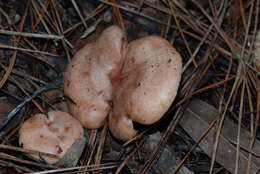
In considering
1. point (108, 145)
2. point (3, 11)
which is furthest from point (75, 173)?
point (3, 11)

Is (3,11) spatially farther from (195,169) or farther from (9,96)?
(195,169)

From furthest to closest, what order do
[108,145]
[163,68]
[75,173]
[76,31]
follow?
[76,31], [108,145], [75,173], [163,68]

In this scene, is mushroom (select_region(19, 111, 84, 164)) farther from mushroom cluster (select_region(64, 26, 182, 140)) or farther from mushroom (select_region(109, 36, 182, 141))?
mushroom (select_region(109, 36, 182, 141))

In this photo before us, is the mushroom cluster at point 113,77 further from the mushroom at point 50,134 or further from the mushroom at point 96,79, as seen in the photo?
the mushroom at point 50,134

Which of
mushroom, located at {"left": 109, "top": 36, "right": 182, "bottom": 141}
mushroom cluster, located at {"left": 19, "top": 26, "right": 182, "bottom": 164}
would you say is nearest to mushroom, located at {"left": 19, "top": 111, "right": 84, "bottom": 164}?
mushroom cluster, located at {"left": 19, "top": 26, "right": 182, "bottom": 164}

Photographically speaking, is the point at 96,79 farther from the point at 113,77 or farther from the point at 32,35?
the point at 32,35

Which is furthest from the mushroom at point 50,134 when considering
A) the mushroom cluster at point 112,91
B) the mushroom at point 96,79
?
the mushroom at point 96,79

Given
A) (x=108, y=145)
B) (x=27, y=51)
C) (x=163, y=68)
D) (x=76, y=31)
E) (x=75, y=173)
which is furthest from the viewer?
(x=76, y=31)
